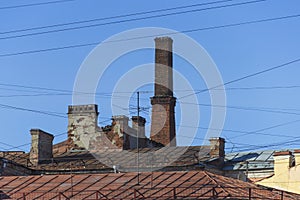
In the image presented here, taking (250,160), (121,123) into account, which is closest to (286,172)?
(250,160)

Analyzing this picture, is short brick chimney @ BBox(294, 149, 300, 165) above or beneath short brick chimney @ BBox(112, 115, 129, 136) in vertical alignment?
beneath

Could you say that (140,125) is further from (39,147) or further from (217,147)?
(217,147)

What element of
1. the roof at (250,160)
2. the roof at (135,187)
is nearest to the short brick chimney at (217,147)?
the roof at (250,160)

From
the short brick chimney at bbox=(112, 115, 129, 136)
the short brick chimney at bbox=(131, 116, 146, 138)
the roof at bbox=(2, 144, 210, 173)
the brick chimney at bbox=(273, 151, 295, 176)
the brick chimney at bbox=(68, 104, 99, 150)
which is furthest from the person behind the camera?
the brick chimney at bbox=(68, 104, 99, 150)

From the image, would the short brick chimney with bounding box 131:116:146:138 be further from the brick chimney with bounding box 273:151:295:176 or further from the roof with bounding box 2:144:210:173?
the brick chimney with bounding box 273:151:295:176

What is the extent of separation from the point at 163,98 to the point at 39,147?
815 centimetres

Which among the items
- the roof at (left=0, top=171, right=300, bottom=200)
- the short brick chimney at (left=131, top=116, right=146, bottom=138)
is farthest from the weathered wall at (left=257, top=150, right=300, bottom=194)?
the short brick chimney at (left=131, top=116, right=146, bottom=138)

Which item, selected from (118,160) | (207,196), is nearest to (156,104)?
(118,160)

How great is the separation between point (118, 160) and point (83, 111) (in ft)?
25.5

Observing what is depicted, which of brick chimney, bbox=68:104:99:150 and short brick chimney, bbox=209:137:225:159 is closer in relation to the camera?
short brick chimney, bbox=209:137:225:159

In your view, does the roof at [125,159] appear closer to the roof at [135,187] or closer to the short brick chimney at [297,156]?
the short brick chimney at [297,156]

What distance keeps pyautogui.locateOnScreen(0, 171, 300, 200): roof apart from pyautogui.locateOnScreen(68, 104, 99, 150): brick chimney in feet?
47.0

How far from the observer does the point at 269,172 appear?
42.0 metres

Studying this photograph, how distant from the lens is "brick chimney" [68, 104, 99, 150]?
50375 millimetres
